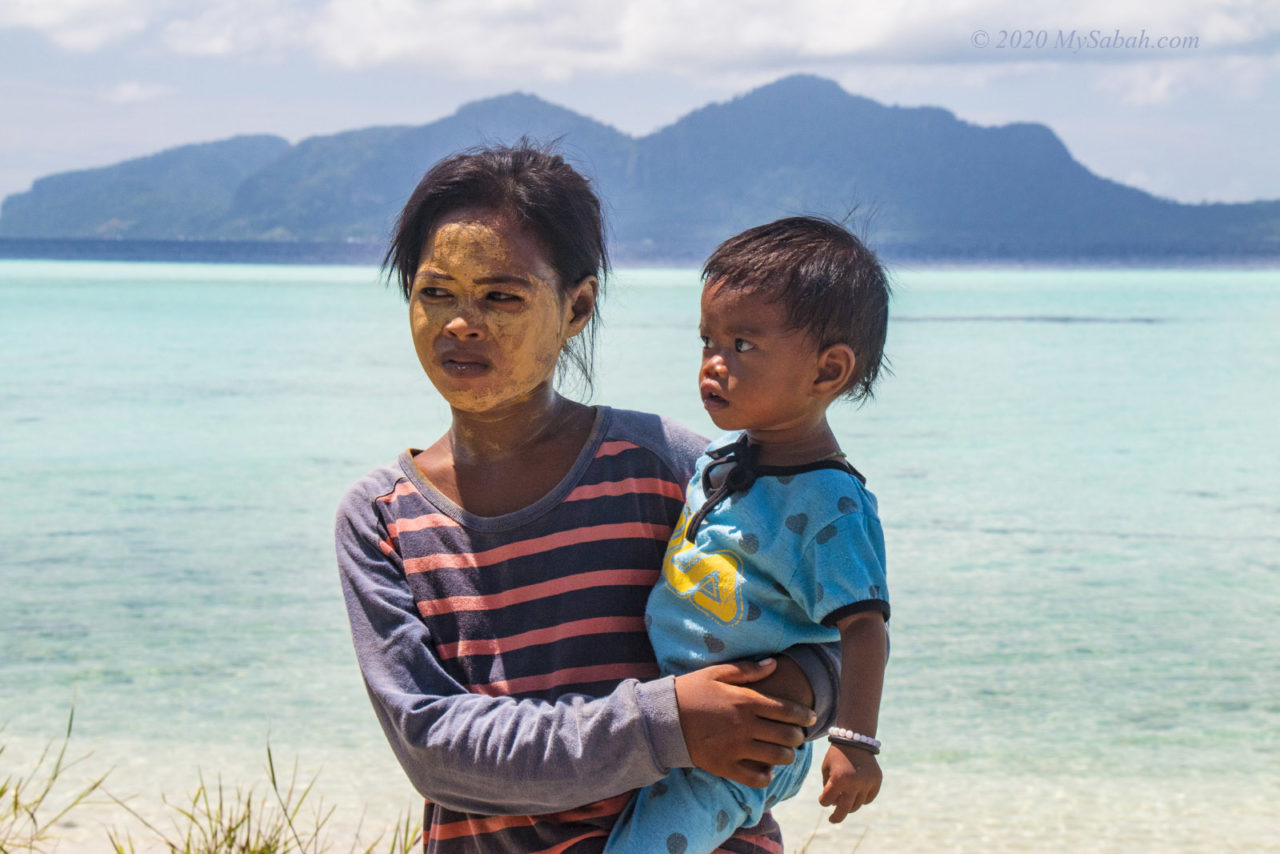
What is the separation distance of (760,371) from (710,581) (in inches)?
9.7

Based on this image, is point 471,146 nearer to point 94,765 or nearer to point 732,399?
point 732,399

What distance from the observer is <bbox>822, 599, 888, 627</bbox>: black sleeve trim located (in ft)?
4.47

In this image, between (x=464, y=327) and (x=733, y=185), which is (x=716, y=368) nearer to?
(x=464, y=327)

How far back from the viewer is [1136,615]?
661cm

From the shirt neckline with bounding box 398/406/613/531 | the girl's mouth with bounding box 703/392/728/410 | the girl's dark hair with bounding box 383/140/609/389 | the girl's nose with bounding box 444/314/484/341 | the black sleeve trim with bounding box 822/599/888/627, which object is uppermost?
the girl's dark hair with bounding box 383/140/609/389

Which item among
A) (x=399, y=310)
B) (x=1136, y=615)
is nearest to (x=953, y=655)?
(x=1136, y=615)

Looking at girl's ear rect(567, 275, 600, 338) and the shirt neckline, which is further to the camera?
girl's ear rect(567, 275, 600, 338)

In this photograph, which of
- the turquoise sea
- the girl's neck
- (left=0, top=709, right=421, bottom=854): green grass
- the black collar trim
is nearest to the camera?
the black collar trim

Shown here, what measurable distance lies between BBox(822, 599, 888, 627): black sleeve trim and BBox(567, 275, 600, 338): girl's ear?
0.51m

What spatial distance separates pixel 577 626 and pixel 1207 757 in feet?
12.9

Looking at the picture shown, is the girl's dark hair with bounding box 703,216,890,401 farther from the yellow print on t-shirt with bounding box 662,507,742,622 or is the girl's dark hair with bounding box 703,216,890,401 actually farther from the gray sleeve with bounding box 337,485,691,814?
the gray sleeve with bounding box 337,485,691,814

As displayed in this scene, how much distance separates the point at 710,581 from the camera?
1.45 m

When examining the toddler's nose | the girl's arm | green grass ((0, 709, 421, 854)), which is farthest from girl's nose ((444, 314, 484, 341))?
green grass ((0, 709, 421, 854))

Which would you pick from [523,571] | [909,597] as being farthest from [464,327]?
[909,597]
